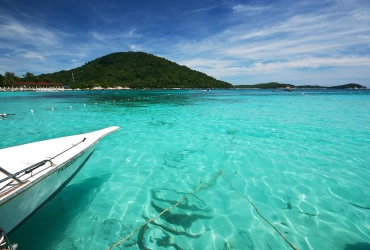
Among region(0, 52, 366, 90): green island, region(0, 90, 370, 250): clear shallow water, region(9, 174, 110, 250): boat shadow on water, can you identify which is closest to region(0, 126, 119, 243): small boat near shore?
region(9, 174, 110, 250): boat shadow on water

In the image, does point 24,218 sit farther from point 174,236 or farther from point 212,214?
point 212,214

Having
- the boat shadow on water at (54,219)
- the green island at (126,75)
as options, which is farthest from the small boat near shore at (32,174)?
the green island at (126,75)

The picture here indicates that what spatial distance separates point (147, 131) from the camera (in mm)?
13133

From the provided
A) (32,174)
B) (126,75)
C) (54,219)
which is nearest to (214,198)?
(54,219)

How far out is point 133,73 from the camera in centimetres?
13775

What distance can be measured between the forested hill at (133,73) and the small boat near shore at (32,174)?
4667 inches

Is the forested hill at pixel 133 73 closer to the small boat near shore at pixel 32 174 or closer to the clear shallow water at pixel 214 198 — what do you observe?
the clear shallow water at pixel 214 198

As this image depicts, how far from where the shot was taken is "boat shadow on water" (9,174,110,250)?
12.9ft

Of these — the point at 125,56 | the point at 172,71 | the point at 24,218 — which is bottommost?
the point at 24,218

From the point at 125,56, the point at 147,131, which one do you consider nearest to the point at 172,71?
the point at 125,56

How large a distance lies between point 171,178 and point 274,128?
10.2 metres

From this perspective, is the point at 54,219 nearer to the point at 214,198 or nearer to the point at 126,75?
the point at 214,198

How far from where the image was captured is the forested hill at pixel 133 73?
125 meters

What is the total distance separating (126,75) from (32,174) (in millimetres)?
138591
